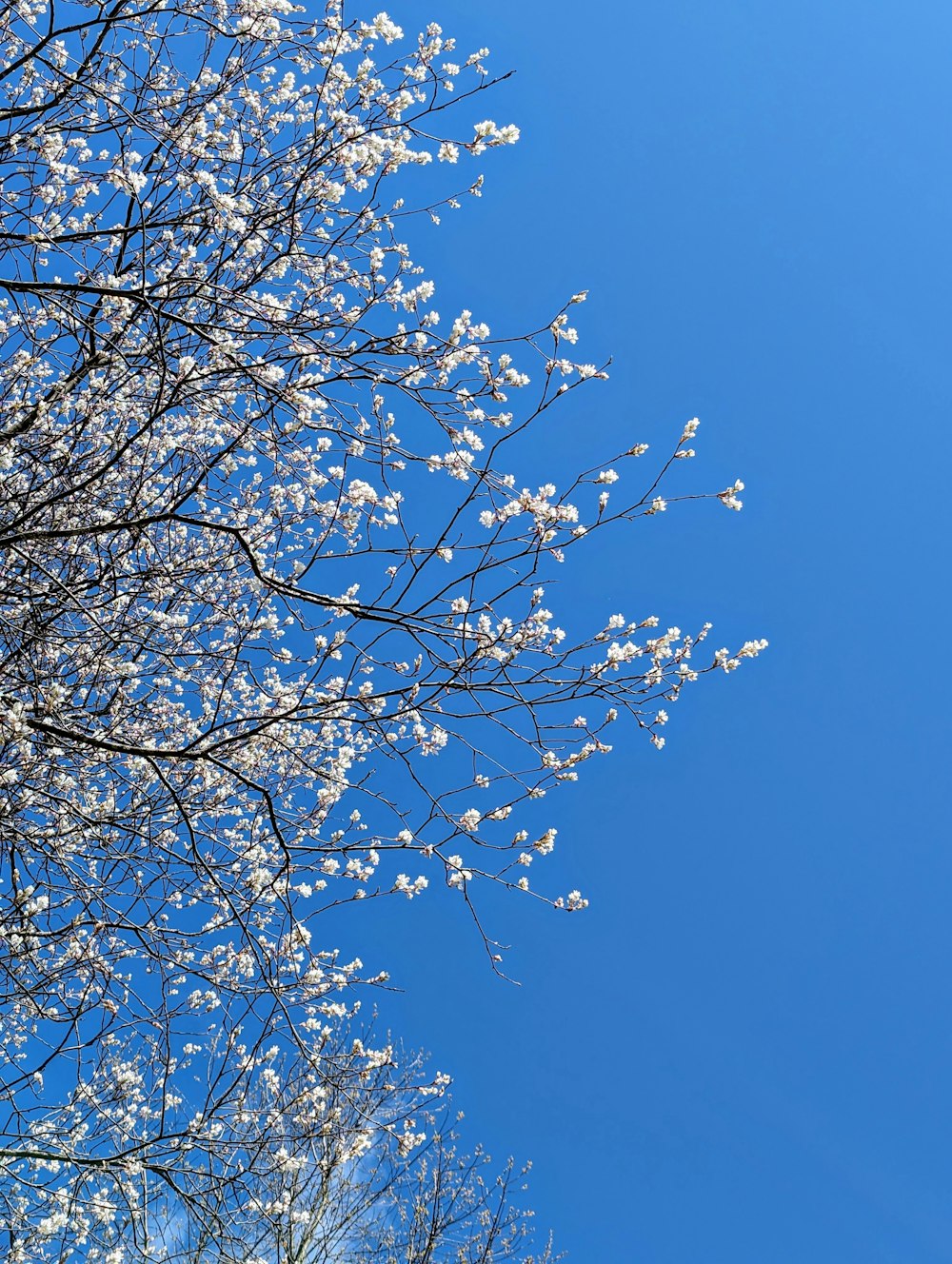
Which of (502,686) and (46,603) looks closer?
(502,686)

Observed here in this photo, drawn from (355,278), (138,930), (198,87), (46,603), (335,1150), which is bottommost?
(335,1150)

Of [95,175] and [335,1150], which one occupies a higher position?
[95,175]

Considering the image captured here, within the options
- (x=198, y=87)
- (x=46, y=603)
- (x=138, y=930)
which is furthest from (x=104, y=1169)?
(x=198, y=87)

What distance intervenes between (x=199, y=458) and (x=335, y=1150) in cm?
332

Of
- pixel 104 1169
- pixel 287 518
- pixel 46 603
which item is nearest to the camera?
pixel 104 1169

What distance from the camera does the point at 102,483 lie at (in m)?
4.70

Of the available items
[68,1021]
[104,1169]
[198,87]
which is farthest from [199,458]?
[104,1169]

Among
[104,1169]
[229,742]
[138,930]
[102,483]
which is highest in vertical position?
[102,483]

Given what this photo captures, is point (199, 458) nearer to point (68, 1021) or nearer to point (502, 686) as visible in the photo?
point (502, 686)

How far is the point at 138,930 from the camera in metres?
3.97

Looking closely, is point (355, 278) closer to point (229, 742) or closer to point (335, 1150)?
point (229, 742)

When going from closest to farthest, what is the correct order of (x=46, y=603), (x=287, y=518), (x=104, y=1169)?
(x=104, y=1169)
(x=46, y=603)
(x=287, y=518)

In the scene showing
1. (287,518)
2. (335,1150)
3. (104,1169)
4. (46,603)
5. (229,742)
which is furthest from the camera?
(287,518)

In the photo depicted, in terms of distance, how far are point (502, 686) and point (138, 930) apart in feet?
6.17
